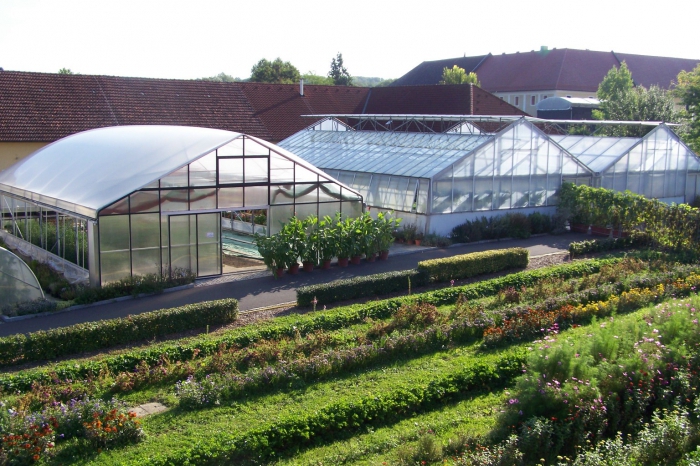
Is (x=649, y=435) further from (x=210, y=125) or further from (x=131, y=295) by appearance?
(x=210, y=125)

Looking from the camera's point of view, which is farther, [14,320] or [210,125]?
[210,125]

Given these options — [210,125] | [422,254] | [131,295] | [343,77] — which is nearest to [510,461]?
[131,295]

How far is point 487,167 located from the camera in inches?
1078

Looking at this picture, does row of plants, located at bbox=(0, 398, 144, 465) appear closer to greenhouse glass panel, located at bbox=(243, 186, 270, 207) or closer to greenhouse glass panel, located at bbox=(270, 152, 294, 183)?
greenhouse glass panel, located at bbox=(243, 186, 270, 207)

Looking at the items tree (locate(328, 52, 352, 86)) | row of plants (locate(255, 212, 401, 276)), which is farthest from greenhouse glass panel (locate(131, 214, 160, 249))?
tree (locate(328, 52, 352, 86))

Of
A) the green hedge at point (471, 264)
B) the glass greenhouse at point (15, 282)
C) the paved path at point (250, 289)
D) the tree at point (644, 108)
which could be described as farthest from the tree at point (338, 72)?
the glass greenhouse at point (15, 282)

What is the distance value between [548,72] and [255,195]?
205ft

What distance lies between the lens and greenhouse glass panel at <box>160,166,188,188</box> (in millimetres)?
19844

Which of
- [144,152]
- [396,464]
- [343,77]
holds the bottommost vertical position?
[396,464]

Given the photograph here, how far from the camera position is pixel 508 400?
34.4ft

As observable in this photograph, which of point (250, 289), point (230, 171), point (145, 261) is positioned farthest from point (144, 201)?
point (250, 289)

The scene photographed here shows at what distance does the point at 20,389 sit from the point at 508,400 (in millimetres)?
8180

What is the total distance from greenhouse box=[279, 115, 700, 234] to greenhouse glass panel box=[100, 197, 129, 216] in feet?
37.4

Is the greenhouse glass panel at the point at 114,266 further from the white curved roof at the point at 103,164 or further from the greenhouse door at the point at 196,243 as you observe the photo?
the greenhouse door at the point at 196,243
